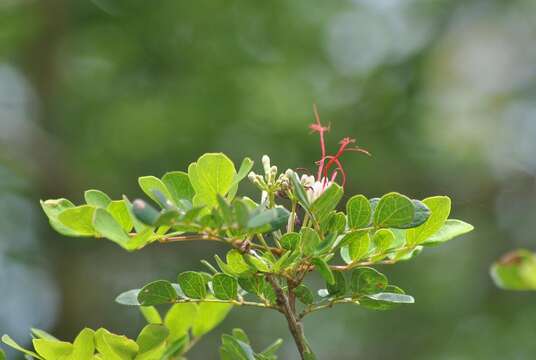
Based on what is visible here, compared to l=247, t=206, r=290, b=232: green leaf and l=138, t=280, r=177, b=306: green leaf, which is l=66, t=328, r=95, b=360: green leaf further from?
l=247, t=206, r=290, b=232: green leaf

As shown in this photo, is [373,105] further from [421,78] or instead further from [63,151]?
[63,151]

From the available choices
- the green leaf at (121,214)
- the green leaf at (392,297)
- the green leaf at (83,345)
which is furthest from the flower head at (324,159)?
the green leaf at (83,345)

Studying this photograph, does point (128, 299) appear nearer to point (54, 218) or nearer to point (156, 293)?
point (156, 293)

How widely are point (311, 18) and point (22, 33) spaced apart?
2.17 meters

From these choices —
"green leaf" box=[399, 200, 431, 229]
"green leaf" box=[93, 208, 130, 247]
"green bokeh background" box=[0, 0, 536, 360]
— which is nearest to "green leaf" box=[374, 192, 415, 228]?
"green leaf" box=[399, 200, 431, 229]

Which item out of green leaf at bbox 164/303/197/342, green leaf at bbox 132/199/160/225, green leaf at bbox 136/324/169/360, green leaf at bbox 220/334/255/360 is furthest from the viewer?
green leaf at bbox 164/303/197/342

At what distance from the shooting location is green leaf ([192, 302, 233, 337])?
1399 mm

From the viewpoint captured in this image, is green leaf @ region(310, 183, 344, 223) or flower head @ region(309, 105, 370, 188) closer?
green leaf @ region(310, 183, 344, 223)

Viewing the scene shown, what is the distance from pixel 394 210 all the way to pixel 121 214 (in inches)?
14.7

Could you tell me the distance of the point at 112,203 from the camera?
1094mm

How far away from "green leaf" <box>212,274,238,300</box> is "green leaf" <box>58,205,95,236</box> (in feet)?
0.67

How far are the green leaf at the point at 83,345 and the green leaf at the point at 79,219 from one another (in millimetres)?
205

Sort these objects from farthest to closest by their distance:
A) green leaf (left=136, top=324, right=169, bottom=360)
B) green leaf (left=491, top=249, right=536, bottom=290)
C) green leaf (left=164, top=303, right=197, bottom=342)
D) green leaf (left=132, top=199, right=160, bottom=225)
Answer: green leaf (left=164, top=303, right=197, bottom=342)
green leaf (left=136, top=324, right=169, bottom=360)
green leaf (left=132, top=199, right=160, bottom=225)
green leaf (left=491, top=249, right=536, bottom=290)

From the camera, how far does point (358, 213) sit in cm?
109
